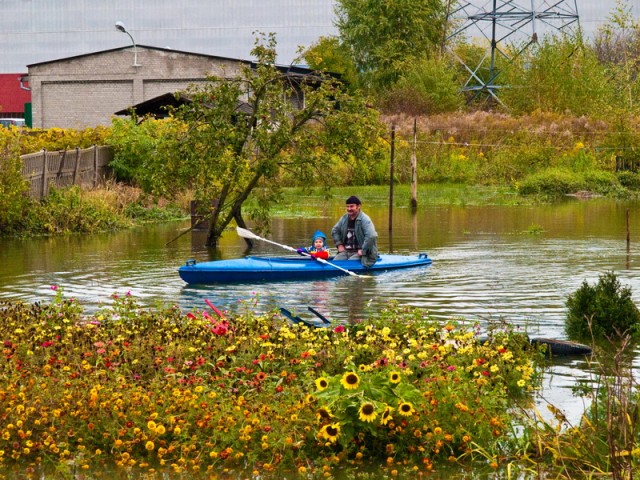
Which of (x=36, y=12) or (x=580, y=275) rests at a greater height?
(x=36, y=12)

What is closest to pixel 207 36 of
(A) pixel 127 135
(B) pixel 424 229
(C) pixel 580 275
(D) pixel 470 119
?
(D) pixel 470 119

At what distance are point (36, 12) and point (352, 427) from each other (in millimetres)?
66311

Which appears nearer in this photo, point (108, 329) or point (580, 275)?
point (108, 329)

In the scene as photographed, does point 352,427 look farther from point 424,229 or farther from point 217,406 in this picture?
point 424,229

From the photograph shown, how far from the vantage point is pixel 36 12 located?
7088 cm

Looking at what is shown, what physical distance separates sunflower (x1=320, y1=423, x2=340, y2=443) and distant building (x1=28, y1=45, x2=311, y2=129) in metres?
47.1

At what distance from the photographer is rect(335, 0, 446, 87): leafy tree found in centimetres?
6712

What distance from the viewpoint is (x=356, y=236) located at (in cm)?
2095

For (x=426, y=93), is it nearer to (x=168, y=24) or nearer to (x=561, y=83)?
(x=561, y=83)

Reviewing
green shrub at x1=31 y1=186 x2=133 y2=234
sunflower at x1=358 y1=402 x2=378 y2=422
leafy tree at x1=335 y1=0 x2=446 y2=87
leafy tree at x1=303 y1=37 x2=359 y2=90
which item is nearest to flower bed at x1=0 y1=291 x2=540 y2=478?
sunflower at x1=358 y1=402 x2=378 y2=422

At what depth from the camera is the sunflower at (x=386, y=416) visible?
8.23 meters

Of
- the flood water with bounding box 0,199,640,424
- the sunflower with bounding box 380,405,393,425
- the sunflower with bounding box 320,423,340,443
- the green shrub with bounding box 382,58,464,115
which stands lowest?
the flood water with bounding box 0,199,640,424

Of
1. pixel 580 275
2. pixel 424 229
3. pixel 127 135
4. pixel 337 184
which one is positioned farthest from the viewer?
pixel 337 184

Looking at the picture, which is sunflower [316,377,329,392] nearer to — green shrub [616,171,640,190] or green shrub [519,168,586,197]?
green shrub [519,168,586,197]
